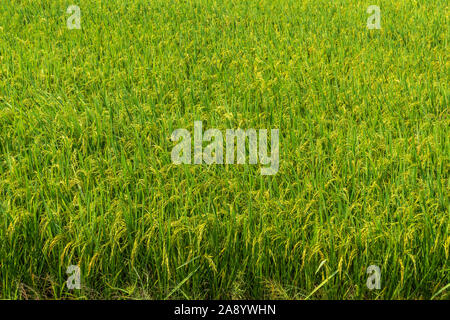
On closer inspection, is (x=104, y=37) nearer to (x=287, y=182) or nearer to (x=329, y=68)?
(x=329, y=68)

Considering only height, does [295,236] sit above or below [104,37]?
below

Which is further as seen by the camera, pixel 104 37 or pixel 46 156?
pixel 104 37

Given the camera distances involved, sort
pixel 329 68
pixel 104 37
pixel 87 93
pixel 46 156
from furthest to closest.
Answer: pixel 104 37 → pixel 329 68 → pixel 87 93 → pixel 46 156

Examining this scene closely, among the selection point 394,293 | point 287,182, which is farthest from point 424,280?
point 287,182

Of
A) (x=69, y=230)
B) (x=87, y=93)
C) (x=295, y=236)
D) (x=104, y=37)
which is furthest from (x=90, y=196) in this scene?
(x=104, y=37)

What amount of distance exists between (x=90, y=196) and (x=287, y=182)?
947mm

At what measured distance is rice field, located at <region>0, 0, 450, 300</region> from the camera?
80.1 inches

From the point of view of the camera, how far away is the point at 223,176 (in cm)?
253

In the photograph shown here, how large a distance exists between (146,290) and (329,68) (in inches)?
117

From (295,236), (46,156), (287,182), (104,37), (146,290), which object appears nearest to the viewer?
(146,290)

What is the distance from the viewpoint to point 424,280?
2025 millimetres

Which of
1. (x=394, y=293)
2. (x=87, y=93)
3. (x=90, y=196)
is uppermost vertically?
(x=87, y=93)

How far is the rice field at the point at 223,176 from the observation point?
2.04 meters
